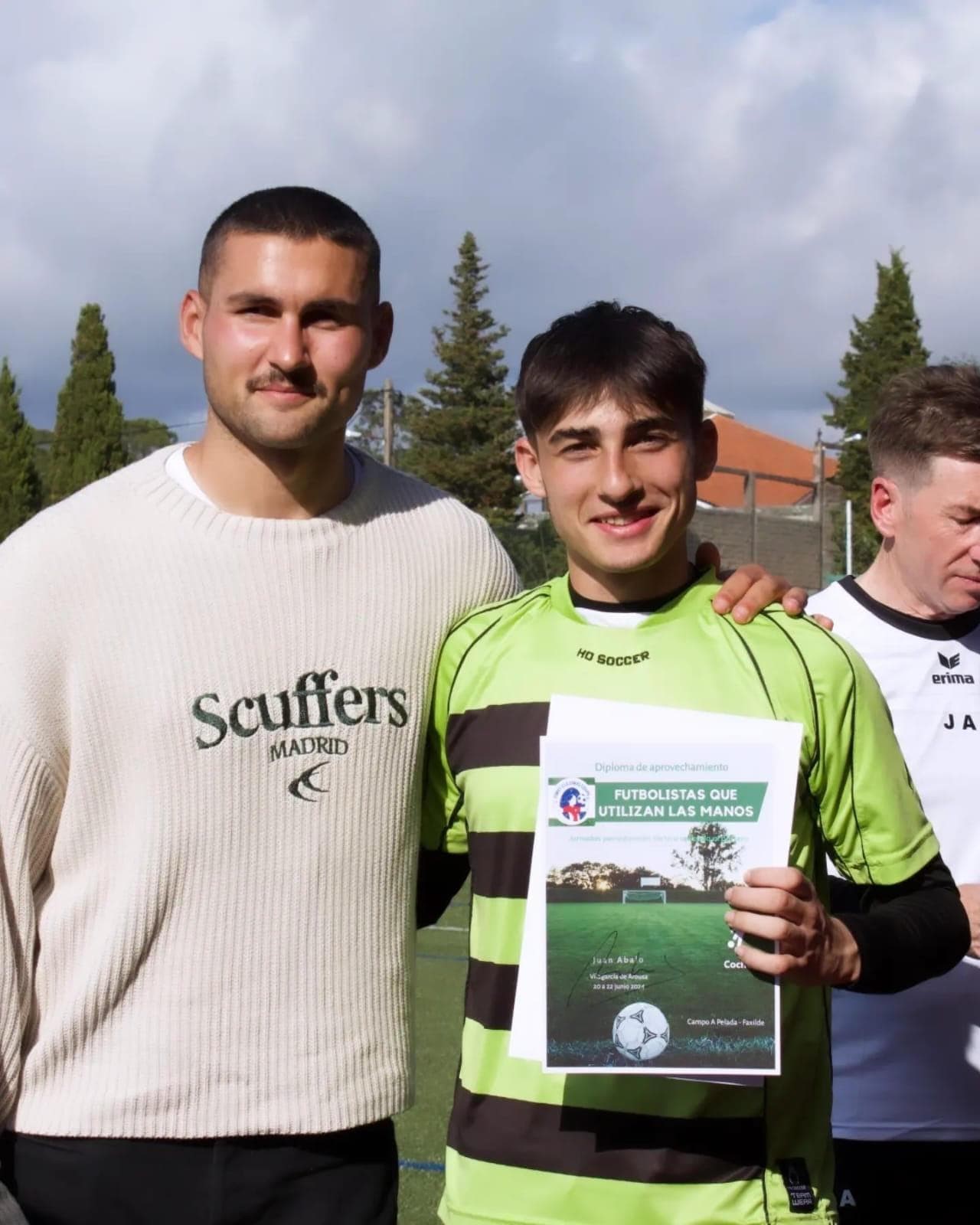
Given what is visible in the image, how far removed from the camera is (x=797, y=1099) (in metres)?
2.44

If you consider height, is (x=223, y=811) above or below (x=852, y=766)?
Result: below

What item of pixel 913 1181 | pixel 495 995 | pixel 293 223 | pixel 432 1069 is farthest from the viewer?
pixel 432 1069

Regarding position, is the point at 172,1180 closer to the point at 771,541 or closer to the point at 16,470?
the point at 771,541

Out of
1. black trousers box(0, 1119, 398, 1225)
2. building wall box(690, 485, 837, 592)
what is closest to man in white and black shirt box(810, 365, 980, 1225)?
black trousers box(0, 1119, 398, 1225)

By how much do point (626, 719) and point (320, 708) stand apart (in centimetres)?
57

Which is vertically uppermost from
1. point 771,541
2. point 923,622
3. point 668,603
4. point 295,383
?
point 771,541

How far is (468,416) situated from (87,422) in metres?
12.2

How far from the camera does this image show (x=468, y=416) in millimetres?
51406

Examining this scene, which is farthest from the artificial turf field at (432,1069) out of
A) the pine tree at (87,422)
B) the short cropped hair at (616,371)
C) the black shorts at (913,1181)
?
the pine tree at (87,422)

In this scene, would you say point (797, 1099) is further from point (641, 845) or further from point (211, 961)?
point (211, 961)

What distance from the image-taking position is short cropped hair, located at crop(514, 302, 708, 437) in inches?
Result: 105

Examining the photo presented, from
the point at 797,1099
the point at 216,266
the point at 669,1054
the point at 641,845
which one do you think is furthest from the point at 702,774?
the point at 216,266

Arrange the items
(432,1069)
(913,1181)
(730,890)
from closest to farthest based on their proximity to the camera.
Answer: (730,890)
(913,1181)
(432,1069)

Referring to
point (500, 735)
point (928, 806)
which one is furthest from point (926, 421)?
point (500, 735)
